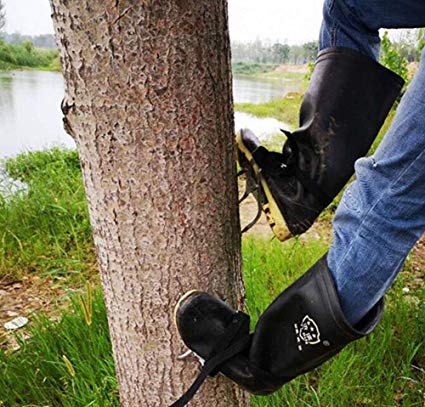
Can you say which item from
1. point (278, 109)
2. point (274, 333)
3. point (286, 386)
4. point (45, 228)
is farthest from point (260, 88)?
point (274, 333)

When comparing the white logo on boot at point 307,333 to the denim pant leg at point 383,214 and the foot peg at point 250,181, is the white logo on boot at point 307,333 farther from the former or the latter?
the foot peg at point 250,181

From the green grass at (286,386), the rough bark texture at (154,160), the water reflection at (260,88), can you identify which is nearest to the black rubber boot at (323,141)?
the rough bark texture at (154,160)

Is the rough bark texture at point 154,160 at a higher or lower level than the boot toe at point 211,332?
higher

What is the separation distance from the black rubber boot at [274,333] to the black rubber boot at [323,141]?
0.23m

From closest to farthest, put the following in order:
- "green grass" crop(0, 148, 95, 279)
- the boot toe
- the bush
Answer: the boot toe, "green grass" crop(0, 148, 95, 279), the bush

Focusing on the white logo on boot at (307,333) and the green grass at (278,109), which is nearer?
the white logo on boot at (307,333)

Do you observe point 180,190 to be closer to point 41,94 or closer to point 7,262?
point 7,262

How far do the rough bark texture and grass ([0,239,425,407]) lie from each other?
37cm

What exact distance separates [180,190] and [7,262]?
161 cm

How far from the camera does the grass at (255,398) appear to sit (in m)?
1.12

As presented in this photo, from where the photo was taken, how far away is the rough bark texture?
2.02 ft

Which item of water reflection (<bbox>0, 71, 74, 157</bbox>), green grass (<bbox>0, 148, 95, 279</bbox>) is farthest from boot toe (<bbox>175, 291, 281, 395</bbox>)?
water reflection (<bbox>0, 71, 74, 157</bbox>)

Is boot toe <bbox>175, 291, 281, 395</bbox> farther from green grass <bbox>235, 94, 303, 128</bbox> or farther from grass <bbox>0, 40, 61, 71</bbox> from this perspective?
grass <bbox>0, 40, 61, 71</bbox>

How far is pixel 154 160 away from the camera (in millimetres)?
663
